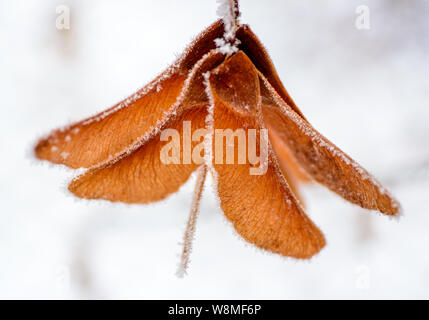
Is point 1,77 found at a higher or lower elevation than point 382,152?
higher

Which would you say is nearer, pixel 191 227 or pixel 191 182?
pixel 191 227

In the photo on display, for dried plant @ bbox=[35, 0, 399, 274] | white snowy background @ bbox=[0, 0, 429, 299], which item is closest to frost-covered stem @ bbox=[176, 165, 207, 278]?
dried plant @ bbox=[35, 0, 399, 274]

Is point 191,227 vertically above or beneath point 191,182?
beneath

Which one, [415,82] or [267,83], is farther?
[415,82]

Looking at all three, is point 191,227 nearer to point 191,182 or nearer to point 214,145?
point 214,145

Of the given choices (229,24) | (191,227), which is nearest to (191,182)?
(191,227)

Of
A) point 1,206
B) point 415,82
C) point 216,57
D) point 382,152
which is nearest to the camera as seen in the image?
point 216,57
